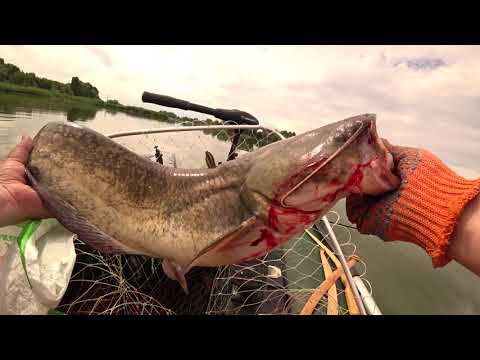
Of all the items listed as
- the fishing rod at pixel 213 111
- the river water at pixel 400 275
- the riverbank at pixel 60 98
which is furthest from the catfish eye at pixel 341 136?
the riverbank at pixel 60 98

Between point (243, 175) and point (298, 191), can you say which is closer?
point (298, 191)

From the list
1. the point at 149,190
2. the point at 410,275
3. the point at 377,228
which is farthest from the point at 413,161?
the point at 410,275

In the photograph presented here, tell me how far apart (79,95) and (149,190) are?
69859 millimetres

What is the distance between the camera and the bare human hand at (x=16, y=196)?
1.94 meters

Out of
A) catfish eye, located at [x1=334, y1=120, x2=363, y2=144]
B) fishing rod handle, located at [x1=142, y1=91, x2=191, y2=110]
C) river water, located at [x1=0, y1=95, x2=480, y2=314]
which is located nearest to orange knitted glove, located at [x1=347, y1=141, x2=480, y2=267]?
catfish eye, located at [x1=334, y1=120, x2=363, y2=144]

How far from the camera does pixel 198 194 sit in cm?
188

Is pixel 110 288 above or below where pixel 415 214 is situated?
below

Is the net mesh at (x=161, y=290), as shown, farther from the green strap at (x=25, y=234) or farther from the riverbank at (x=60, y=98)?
the riverbank at (x=60, y=98)

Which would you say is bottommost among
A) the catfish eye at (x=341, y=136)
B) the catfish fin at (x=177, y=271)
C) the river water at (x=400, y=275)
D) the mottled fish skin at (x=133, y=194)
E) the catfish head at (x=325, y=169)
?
the river water at (x=400, y=275)

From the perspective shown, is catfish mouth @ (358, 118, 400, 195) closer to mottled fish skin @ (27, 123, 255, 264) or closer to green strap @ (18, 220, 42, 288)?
mottled fish skin @ (27, 123, 255, 264)

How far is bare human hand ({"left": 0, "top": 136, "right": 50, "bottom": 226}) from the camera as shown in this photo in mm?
1941

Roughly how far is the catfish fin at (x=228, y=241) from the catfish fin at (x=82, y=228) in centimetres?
47

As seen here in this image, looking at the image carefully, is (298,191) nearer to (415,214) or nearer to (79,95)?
(415,214)

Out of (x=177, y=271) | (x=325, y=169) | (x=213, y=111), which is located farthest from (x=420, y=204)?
(x=213, y=111)
